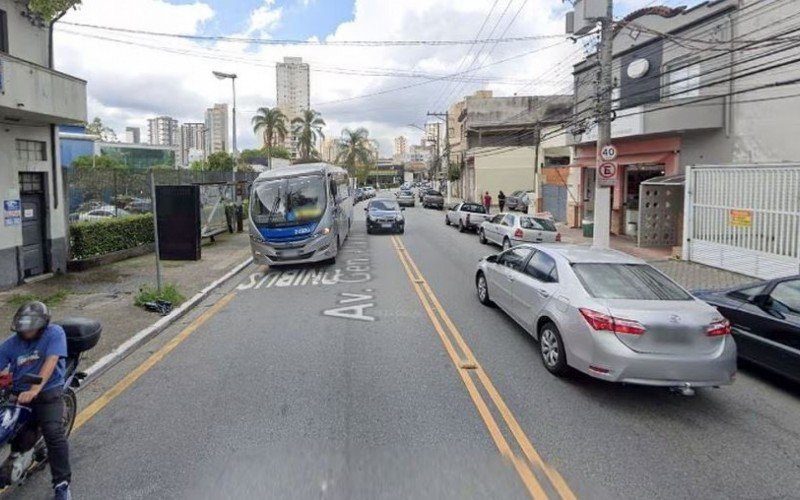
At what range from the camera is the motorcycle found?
12.3 feet

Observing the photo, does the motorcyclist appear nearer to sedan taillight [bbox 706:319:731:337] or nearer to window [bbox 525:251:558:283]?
window [bbox 525:251:558:283]

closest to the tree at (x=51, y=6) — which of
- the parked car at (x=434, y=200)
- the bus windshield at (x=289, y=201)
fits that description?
the bus windshield at (x=289, y=201)

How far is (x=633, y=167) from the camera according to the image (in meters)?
23.0

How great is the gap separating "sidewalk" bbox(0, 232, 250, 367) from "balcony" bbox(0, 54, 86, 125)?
3609 mm

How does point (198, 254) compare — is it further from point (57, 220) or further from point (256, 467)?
point (256, 467)

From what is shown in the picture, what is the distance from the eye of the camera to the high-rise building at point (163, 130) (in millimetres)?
134250

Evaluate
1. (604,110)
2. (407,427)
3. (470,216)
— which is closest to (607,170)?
(604,110)

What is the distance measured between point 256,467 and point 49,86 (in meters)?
10.8

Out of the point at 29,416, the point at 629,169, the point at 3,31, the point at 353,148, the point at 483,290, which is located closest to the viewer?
the point at 29,416

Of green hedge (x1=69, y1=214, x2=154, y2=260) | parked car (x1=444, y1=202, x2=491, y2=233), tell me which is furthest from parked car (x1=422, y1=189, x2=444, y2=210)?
green hedge (x1=69, y1=214, x2=154, y2=260)

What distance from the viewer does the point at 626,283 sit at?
6.55 meters

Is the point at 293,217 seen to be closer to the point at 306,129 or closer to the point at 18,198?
the point at 18,198

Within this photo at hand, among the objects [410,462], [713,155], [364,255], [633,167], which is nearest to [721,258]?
[713,155]

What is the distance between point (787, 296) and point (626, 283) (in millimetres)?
1884
